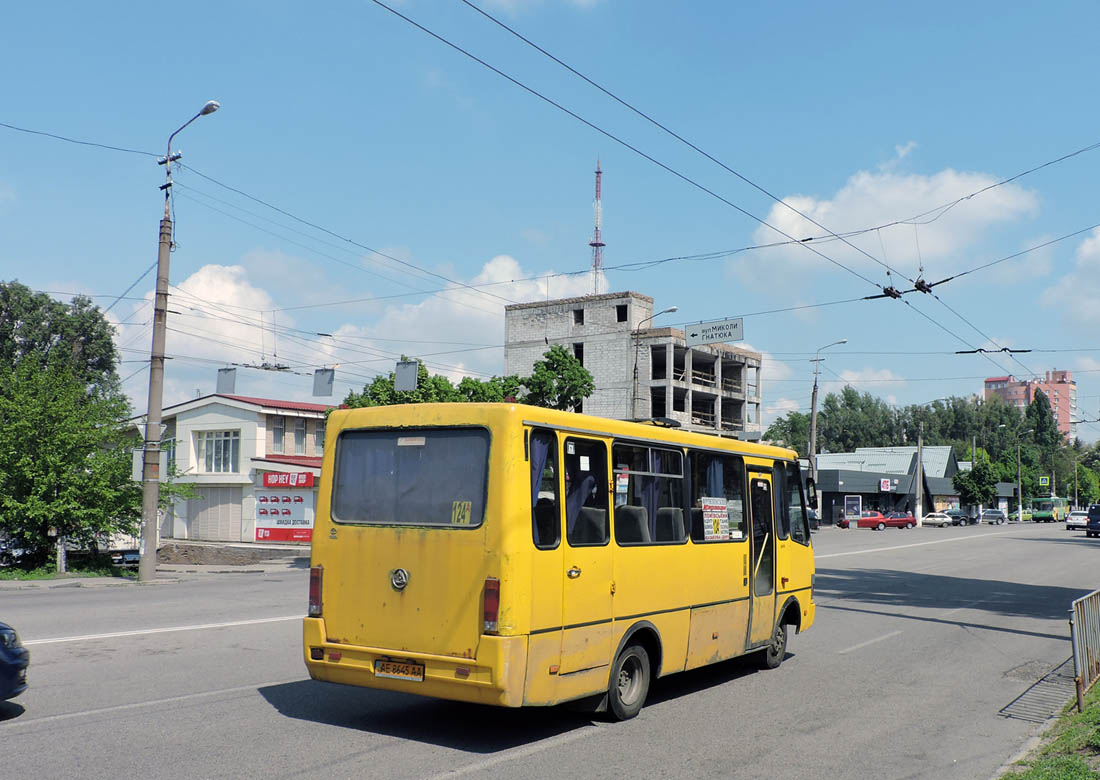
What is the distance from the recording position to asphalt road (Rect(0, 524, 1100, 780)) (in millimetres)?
6773

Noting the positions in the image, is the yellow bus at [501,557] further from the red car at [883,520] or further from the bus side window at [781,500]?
the red car at [883,520]

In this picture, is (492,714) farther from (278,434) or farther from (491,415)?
(278,434)

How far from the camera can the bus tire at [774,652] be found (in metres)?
11.4

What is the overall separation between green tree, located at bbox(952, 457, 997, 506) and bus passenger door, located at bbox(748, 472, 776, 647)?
94084 millimetres

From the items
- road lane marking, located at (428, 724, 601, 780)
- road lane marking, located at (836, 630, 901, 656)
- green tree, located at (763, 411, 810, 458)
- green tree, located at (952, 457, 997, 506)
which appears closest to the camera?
road lane marking, located at (428, 724, 601, 780)

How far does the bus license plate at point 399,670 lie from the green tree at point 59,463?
1921 centimetres

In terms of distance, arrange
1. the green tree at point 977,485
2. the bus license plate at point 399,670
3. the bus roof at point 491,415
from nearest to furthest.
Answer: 1. the bus license plate at point 399,670
2. the bus roof at point 491,415
3. the green tree at point 977,485

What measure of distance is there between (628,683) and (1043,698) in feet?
15.3

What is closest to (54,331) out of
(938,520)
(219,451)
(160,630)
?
(219,451)

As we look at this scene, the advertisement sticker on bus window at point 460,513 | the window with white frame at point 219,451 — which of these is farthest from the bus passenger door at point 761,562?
the window with white frame at point 219,451

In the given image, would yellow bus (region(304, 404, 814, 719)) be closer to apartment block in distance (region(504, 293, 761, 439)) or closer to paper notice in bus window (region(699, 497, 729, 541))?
paper notice in bus window (region(699, 497, 729, 541))

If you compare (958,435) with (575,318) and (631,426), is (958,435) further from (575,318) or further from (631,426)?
(631,426)

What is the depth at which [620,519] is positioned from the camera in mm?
8266

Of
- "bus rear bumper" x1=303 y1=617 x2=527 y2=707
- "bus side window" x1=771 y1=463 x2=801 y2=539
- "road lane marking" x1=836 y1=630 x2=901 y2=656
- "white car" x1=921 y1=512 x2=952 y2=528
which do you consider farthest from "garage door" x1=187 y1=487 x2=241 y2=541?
"white car" x1=921 y1=512 x2=952 y2=528
